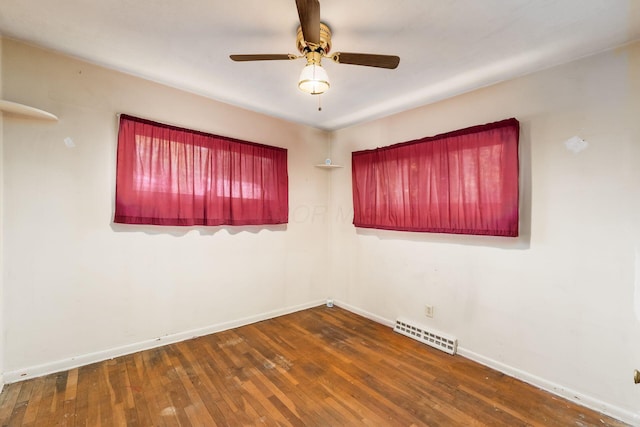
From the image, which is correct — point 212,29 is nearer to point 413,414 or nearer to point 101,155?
point 101,155

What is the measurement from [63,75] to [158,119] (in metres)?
0.71

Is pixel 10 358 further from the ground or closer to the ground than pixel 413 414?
further from the ground

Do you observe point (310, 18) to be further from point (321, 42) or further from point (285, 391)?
point (285, 391)

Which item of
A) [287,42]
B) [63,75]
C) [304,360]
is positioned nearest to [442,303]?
[304,360]

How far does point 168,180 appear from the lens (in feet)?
8.83

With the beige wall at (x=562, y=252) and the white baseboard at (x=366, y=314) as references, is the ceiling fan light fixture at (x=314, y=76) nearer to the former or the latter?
the beige wall at (x=562, y=252)

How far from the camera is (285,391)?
6.87 feet

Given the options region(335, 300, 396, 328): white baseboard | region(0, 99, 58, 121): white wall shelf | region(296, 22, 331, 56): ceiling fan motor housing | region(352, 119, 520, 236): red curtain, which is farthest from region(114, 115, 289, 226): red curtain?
region(296, 22, 331, 56): ceiling fan motor housing

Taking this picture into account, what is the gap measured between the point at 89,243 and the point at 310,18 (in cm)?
248

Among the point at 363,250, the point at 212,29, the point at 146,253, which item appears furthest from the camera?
the point at 363,250

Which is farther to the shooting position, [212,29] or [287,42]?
[287,42]

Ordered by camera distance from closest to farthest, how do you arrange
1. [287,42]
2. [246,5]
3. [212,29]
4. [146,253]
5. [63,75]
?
[246,5] → [212,29] → [287,42] → [63,75] → [146,253]

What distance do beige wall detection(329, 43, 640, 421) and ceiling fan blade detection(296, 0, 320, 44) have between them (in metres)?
1.88

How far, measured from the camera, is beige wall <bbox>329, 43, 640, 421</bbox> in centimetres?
187
